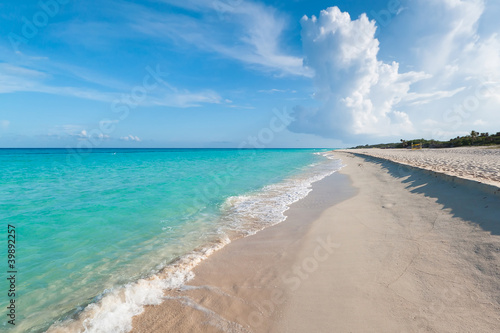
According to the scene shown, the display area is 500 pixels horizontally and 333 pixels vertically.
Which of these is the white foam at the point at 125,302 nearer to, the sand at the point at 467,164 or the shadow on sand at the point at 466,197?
the shadow on sand at the point at 466,197

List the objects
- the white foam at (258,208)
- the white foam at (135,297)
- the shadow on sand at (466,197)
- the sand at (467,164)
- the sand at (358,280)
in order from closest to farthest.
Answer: the sand at (358,280)
the white foam at (135,297)
the shadow on sand at (466,197)
the white foam at (258,208)
the sand at (467,164)

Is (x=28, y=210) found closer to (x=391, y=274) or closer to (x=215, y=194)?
(x=215, y=194)

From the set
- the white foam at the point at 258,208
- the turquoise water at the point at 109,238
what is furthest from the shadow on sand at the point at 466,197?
the turquoise water at the point at 109,238

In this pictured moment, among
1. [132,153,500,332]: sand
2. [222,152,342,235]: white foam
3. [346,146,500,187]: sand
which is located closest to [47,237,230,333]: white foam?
[132,153,500,332]: sand

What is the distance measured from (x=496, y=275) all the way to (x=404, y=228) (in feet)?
8.40

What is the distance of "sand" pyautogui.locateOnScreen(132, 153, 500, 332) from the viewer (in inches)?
123

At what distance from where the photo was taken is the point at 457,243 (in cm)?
464

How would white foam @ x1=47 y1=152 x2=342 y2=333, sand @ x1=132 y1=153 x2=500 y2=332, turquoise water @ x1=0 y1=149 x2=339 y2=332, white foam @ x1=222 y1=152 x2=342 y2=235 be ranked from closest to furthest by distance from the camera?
sand @ x1=132 y1=153 x2=500 y2=332 → white foam @ x1=47 y1=152 x2=342 y2=333 → turquoise water @ x1=0 y1=149 x2=339 y2=332 → white foam @ x1=222 y1=152 x2=342 y2=235

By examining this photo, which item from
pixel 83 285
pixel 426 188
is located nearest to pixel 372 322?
pixel 83 285

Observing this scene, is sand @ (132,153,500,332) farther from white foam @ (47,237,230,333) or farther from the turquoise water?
the turquoise water

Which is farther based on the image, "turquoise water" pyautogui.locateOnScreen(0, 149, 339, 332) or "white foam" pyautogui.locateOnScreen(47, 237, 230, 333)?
"turquoise water" pyautogui.locateOnScreen(0, 149, 339, 332)

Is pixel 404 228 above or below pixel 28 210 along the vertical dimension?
above

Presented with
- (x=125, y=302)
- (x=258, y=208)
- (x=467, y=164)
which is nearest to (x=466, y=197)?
(x=258, y=208)

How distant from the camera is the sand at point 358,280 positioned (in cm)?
312
